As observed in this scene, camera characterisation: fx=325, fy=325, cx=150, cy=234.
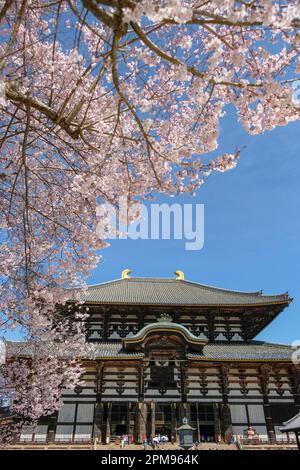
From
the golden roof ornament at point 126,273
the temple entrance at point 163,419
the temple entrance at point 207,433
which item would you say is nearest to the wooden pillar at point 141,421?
the temple entrance at point 163,419

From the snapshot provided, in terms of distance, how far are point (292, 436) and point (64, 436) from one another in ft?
34.9

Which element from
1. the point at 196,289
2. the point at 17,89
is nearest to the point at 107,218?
the point at 17,89

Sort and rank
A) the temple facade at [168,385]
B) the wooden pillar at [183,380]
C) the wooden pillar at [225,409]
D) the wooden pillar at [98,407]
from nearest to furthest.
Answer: the wooden pillar at [98,407] < the wooden pillar at [225,409] < the temple facade at [168,385] < the wooden pillar at [183,380]

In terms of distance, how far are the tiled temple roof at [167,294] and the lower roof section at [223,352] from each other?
7.46 feet

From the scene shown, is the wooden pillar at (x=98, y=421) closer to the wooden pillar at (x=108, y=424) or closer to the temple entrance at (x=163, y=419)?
the wooden pillar at (x=108, y=424)

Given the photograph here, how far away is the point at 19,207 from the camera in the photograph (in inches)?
265

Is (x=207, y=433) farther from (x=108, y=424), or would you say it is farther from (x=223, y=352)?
(x=108, y=424)

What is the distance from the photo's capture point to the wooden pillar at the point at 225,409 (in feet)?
48.3

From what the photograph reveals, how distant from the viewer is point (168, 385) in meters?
16.0

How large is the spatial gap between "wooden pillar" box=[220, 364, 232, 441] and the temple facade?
1.6 inches

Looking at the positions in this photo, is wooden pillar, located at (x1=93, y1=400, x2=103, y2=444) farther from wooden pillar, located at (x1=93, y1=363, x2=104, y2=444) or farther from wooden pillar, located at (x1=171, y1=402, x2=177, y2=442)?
wooden pillar, located at (x1=171, y1=402, x2=177, y2=442)

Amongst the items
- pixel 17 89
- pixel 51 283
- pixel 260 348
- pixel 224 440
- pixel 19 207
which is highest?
pixel 260 348

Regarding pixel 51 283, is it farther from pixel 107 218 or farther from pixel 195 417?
pixel 195 417

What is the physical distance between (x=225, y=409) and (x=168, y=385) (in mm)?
2876
